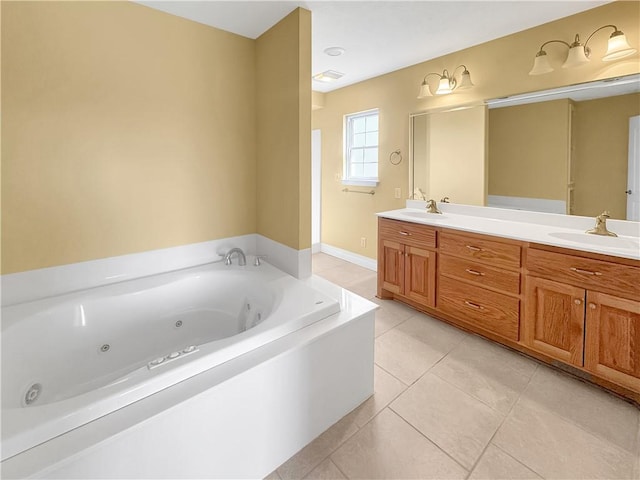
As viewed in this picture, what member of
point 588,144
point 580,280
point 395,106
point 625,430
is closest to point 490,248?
point 580,280

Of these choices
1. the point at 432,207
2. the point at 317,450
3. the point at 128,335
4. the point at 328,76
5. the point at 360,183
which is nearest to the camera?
the point at 317,450

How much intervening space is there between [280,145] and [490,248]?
1.68 metres

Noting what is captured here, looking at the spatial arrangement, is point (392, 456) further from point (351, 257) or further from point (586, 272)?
point (351, 257)

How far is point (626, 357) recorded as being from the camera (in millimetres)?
1759

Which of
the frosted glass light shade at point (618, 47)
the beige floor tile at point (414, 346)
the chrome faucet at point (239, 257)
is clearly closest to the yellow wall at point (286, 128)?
the chrome faucet at point (239, 257)

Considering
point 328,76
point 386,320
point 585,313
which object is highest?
point 328,76

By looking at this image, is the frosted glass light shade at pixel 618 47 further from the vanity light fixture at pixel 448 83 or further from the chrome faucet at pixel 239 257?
the chrome faucet at pixel 239 257

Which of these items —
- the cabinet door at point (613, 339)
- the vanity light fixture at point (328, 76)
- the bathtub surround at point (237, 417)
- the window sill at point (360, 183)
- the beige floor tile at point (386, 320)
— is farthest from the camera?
the window sill at point (360, 183)

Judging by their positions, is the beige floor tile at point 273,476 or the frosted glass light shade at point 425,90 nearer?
the beige floor tile at point 273,476

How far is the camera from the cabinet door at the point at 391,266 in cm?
300

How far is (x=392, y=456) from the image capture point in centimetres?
151

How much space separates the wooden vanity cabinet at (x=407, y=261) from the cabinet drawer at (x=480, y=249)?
0.14 m

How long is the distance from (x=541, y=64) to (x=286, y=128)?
1911mm

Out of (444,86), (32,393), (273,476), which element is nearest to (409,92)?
(444,86)
